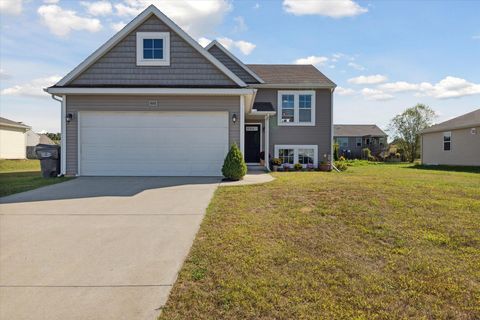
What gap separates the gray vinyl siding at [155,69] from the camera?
40.8ft

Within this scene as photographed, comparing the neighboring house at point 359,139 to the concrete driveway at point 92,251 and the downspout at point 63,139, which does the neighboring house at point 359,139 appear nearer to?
the downspout at point 63,139

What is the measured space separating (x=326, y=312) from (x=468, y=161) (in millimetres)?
23928

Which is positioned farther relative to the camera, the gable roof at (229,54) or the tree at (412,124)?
the tree at (412,124)

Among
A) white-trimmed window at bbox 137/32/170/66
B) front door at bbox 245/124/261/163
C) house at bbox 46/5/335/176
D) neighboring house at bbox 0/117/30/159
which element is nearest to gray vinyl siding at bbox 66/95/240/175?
house at bbox 46/5/335/176

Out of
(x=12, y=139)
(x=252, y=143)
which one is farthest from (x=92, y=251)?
(x=12, y=139)

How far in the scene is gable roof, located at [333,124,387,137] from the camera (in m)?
46.0

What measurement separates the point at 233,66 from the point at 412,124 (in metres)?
28.0

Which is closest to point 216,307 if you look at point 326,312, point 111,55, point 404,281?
point 326,312

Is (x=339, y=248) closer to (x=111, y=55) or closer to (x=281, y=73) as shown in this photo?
(x=111, y=55)

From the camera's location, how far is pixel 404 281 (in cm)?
366

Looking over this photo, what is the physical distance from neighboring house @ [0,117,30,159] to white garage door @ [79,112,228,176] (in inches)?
851

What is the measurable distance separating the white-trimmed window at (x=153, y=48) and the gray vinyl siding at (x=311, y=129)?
6249mm

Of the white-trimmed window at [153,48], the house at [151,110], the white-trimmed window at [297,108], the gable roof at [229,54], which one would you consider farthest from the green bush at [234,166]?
the gable roof at [229,54]

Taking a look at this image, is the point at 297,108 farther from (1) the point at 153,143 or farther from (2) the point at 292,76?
(1) the point at 153,143
